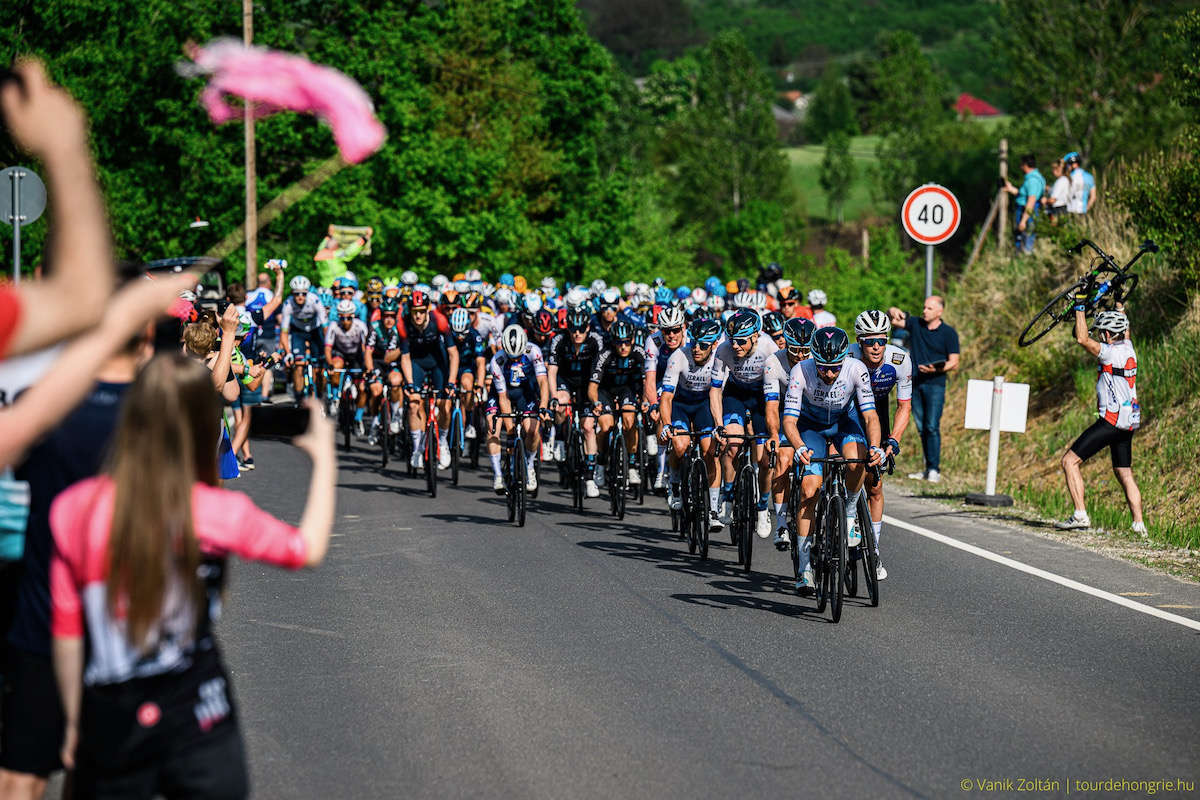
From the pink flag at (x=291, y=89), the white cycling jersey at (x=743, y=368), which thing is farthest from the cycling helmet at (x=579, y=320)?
the pink flag at (x=291, y=89)

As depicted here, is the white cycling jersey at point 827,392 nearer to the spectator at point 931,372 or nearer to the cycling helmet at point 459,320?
the cycling helmet at point 459,320

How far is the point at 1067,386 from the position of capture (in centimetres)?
1848

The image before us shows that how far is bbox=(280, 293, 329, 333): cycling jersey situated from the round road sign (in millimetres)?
9872

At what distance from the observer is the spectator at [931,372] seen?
1702 cm

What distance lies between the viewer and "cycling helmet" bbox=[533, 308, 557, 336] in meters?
15.8

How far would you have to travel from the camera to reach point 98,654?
143 inches

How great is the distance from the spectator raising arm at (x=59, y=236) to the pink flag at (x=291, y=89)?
0.34m

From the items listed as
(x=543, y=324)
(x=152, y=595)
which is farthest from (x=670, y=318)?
(x=152, y=595)

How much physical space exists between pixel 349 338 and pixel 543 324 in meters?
5.14

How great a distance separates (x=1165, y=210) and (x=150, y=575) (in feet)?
53.2

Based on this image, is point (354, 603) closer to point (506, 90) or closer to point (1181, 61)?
point (1181, 61)

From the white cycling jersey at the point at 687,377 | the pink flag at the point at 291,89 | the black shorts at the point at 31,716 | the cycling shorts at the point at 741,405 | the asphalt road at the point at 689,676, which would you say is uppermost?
the pink flag at the point at 291,89

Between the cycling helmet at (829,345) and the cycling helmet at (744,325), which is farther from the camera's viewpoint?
the cycling helmet at (744,325)

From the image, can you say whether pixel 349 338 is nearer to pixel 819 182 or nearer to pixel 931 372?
pixel 931 372
